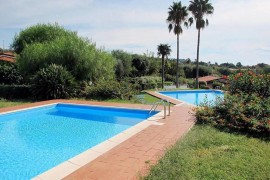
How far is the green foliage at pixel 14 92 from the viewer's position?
664 inches

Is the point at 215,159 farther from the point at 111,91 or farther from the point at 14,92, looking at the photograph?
the point at 14,92

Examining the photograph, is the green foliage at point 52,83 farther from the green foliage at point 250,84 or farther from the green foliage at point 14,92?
the green foliage at point 250,84

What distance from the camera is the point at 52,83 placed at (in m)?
16.0

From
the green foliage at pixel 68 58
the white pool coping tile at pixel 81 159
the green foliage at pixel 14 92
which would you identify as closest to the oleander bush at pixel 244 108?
the white pool coping tile at pixel 81 159

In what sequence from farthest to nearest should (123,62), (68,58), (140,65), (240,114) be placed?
(140,65), (123,62), (68,58), (240,114)

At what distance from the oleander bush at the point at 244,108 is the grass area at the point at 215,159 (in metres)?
0.84

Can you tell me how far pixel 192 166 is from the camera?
4633mm

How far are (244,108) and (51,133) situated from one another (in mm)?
7143

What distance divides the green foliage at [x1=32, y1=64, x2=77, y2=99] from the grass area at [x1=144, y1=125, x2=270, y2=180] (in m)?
11.6

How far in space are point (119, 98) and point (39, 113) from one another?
5.38 meters

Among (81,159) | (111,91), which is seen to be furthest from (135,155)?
(111,91)

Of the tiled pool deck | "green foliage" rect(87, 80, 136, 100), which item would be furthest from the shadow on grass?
"green foliage" rect(87, 80, 136, 100)

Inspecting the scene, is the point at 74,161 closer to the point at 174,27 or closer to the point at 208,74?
the point at 174,27

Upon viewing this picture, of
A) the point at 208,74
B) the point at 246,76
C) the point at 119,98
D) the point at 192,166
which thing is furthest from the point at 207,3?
the point at 208,74
